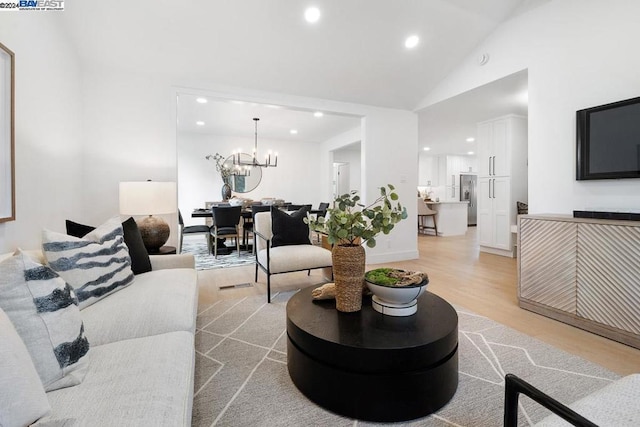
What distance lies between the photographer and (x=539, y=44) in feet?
9.70

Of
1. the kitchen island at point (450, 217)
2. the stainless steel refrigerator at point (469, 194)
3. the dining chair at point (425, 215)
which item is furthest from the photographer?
the stainless steel refrigerator at point (469, 194)

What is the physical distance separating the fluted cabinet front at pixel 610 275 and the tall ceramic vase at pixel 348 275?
6.24ft

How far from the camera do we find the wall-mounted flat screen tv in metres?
2.26

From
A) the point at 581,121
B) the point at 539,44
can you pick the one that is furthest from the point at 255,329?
the point at 539,44

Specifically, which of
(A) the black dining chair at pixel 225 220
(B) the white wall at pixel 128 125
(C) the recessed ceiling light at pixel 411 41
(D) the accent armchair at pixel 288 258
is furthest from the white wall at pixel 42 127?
(C) the recessed ceiling light at pixel 411 41

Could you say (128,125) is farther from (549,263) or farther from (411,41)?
(549,263)

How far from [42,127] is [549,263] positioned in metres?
4.08

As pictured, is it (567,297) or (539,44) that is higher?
(539,44)

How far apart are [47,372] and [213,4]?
2979mm

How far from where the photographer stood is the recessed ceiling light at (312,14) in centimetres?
284

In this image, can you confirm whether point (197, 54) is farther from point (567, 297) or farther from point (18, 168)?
point (567, 297)

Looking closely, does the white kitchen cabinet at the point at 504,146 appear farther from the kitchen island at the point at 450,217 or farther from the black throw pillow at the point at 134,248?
the black throw pillow at the point at 134,248

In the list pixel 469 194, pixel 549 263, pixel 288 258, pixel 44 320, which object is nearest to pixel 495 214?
Answer: pixel 549 263

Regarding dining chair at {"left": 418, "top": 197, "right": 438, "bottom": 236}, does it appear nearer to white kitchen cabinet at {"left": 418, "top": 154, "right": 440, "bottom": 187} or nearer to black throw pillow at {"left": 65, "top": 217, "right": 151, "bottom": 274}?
white kitchen cabinet at {"left": 418, "top": 154, "right": 440, "bottom": 187}
